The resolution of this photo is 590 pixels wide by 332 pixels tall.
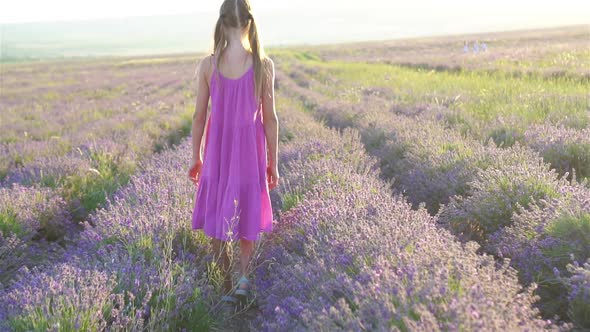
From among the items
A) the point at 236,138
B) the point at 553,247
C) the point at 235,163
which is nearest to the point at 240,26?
the point at 236,138

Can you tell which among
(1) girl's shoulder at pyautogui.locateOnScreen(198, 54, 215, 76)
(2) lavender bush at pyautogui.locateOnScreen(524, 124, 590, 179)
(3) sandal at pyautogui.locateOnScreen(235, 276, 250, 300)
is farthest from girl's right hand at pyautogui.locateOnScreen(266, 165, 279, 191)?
(2) lavender bush at pyautogui.locateOnScreen(524, 124, 590, 179)

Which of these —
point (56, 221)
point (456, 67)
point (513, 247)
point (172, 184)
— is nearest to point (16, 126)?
point (56, 221)

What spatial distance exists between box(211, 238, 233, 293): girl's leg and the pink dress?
0.41 ft

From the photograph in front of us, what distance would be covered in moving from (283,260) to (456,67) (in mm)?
14825

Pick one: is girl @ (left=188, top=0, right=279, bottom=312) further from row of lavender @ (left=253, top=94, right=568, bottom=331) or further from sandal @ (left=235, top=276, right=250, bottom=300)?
row of lavender @ (left=253, top=94, right=568, bottom=331)

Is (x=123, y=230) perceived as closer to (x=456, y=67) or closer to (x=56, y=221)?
(x=56, y=221)

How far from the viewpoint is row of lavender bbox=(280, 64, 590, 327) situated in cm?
250

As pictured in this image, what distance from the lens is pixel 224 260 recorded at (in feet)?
10.2

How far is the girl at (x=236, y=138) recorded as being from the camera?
296 centimetres

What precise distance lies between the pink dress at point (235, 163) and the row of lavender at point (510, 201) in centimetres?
109

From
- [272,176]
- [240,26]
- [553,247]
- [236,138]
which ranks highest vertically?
[240,26]

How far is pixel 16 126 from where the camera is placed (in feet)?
35.2

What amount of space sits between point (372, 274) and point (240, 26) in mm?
1590

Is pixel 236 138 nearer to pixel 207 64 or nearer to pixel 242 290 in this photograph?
pixel 207 64
